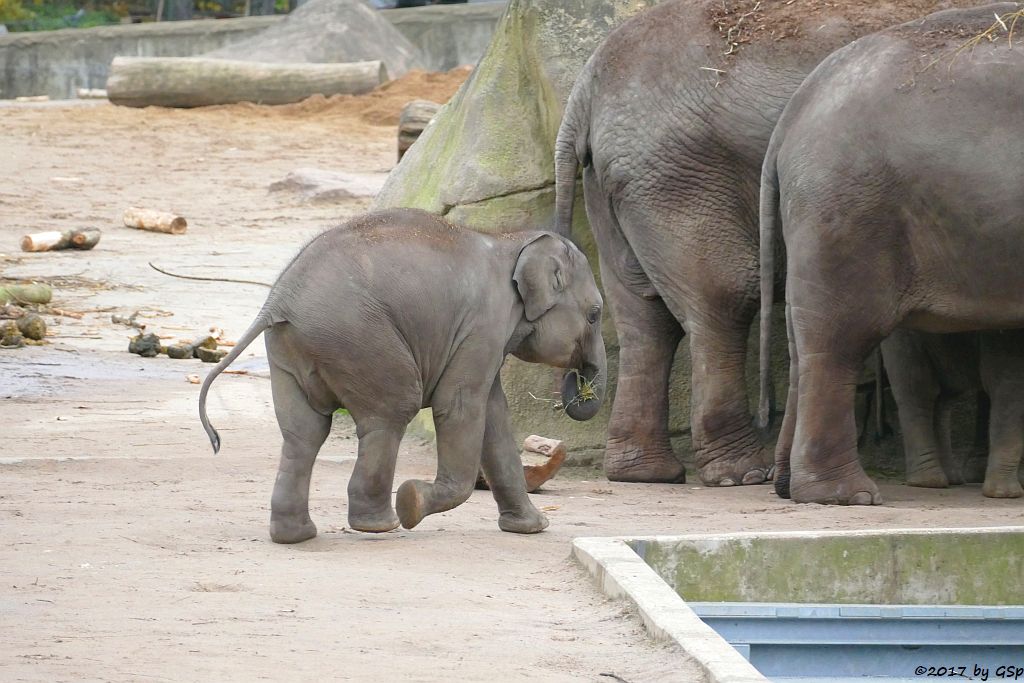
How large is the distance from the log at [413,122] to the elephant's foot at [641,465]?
688 centimetres

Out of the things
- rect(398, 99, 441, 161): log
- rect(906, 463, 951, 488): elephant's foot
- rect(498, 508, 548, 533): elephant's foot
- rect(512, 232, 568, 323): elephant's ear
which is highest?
rect(512, 232, 568, 323): elephant's ear

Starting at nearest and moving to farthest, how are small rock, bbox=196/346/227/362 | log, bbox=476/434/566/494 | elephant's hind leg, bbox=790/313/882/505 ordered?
1. elephant's hind leg, bbox=790/313/882/505
2. log, bbox=476/434/566/494
3. small rock, bbox=196/346/227/362

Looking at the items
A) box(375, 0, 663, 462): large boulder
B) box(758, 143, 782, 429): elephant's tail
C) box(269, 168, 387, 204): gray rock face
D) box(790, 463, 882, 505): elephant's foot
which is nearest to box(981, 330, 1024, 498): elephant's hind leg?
box(790, 463, 882, 505): elephant's foot

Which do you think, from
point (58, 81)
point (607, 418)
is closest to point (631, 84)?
point (607, 418)

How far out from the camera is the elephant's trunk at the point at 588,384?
6078mm

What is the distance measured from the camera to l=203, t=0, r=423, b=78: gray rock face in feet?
74.2

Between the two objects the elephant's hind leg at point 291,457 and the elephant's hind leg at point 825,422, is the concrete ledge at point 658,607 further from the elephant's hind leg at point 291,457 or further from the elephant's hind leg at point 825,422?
the elephant's hind leg at point 825,422

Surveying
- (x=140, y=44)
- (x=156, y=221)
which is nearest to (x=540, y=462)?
(x=156, y=221)

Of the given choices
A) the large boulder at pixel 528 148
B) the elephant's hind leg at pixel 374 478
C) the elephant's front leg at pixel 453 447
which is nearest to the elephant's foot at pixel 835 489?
the large boulder at pixel 528 148

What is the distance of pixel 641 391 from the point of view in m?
7.68

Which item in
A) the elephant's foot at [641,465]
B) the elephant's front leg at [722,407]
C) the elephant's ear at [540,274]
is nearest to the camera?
the elephant's ear at [540,274]

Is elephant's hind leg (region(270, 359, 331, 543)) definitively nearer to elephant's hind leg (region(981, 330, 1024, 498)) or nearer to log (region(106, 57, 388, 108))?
elephant's hind leg (region(981, 330, 1024, 498))

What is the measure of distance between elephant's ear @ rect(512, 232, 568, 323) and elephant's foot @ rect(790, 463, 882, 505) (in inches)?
58.5

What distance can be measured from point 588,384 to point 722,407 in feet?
4.95
